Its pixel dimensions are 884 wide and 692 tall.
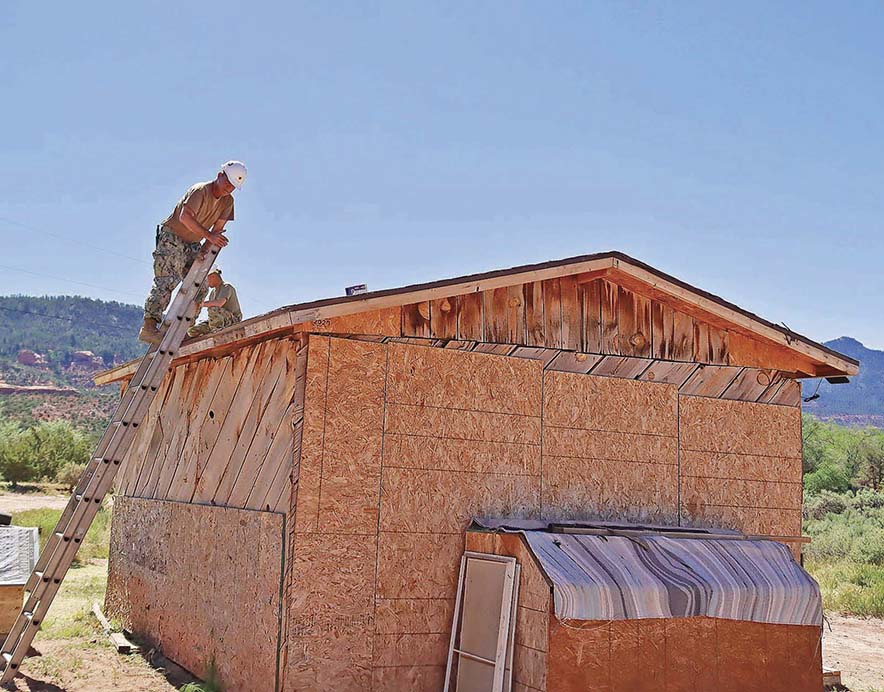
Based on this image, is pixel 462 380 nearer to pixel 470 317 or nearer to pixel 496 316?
pixel 470 317

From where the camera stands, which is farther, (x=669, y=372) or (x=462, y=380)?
(x=669, y=372)

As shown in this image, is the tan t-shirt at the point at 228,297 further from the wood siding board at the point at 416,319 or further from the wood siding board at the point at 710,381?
the wood siding board at the point at 710,381

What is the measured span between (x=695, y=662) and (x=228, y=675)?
4.13 metres

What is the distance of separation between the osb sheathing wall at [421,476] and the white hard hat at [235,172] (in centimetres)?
182

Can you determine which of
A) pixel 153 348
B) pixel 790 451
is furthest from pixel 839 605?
pixel 153 348

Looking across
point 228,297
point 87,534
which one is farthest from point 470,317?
point 87,534

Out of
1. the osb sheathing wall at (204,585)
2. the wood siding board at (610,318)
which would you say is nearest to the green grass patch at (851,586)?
the wood siding board at (610,318)

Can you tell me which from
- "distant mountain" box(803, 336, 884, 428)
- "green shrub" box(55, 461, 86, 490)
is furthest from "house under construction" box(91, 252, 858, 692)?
"distant mountain" box(803, 336, 884, 428)

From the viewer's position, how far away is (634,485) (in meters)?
8.92

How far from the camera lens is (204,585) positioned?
9.05m

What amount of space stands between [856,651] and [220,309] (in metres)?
9.11

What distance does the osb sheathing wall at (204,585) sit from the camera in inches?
304

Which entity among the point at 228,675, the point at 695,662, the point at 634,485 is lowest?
the point at 228,675

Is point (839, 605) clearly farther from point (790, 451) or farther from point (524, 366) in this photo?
point (524, 366)
